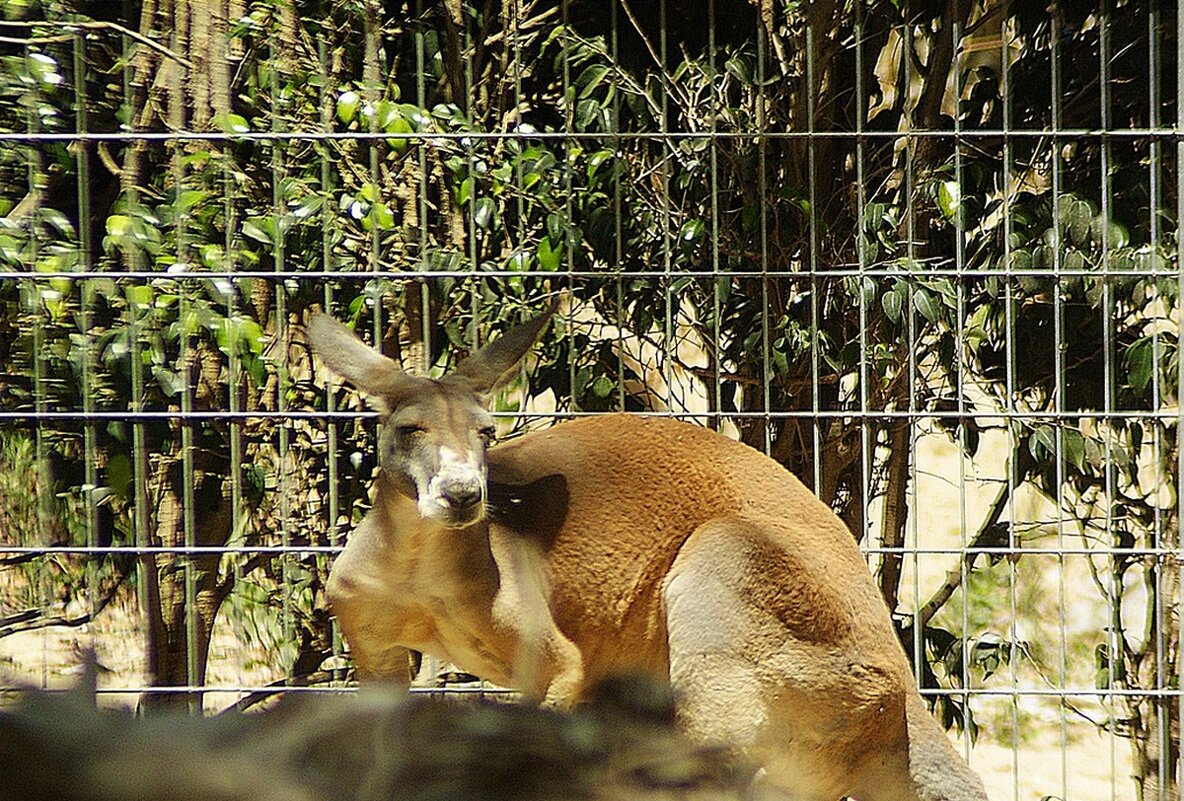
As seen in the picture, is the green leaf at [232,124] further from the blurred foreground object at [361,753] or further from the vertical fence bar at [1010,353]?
the blurred foreground object at [361,753]

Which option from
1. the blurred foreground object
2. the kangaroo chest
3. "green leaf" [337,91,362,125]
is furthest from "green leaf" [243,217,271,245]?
the blurred foreground object

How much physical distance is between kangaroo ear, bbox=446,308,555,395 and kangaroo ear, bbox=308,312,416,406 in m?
0.16

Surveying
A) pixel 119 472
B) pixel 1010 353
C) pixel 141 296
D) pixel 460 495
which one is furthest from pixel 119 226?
pixel 1010 353

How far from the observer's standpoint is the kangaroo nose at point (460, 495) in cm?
343

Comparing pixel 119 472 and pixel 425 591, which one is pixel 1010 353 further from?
pixel 119 472

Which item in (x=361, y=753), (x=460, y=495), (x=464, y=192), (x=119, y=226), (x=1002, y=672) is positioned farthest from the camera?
(x=1002, y=672)

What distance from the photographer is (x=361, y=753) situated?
64 centimetres

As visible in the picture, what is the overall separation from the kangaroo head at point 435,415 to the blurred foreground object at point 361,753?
8.88 feet

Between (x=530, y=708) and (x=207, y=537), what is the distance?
4.09 meters

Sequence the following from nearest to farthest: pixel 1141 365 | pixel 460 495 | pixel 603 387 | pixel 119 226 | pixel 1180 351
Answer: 1. pixel 460 495
2. pixel 1180 351
3. pixel 119 226
4. pixel 1141 365
5. pixel 603 387

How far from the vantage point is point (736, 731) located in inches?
137

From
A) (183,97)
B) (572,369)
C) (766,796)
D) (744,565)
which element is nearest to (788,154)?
(572,369)

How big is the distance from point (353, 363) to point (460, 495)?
57 centimetres

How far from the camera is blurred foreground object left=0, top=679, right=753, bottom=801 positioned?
0.55 meters
